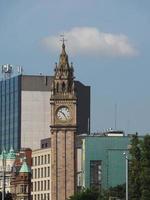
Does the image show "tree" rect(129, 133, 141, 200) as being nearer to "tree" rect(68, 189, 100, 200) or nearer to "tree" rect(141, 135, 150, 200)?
"tree" rect(141, 135, 150, 200)

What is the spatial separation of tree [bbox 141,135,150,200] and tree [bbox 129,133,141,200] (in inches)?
58.6

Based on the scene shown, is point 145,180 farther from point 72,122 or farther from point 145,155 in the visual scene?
point 72,122

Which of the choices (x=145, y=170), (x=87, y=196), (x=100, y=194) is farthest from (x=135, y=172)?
(x=87, y=196)

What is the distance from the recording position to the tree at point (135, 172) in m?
135

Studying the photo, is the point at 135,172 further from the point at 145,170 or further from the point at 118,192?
the point at 118,192

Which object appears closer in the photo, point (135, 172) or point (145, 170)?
point (145, 170)

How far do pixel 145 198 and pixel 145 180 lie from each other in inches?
113

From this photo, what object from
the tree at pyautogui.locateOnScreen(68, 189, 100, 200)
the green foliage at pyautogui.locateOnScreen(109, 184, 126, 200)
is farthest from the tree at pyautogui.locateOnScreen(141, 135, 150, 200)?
the tree at pyautogui.locateOnScreen(68, 189, 100, 200)

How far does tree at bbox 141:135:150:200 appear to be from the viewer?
432 ft

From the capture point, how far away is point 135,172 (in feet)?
449

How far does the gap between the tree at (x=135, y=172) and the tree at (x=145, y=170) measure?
1.49m

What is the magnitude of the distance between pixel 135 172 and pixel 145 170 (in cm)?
382

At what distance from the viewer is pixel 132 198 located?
5310 inches

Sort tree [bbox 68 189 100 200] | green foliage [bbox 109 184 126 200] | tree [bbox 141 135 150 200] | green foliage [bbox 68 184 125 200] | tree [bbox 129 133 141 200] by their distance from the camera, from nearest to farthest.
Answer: tree [bbox 141 135 150 200] < tree [bbox 129 133 141 200] < green foliage [bbox 68 184 125 200] < green foliage [bbox 109 184 126 200] < tree [bbox 68 189 100 200]
